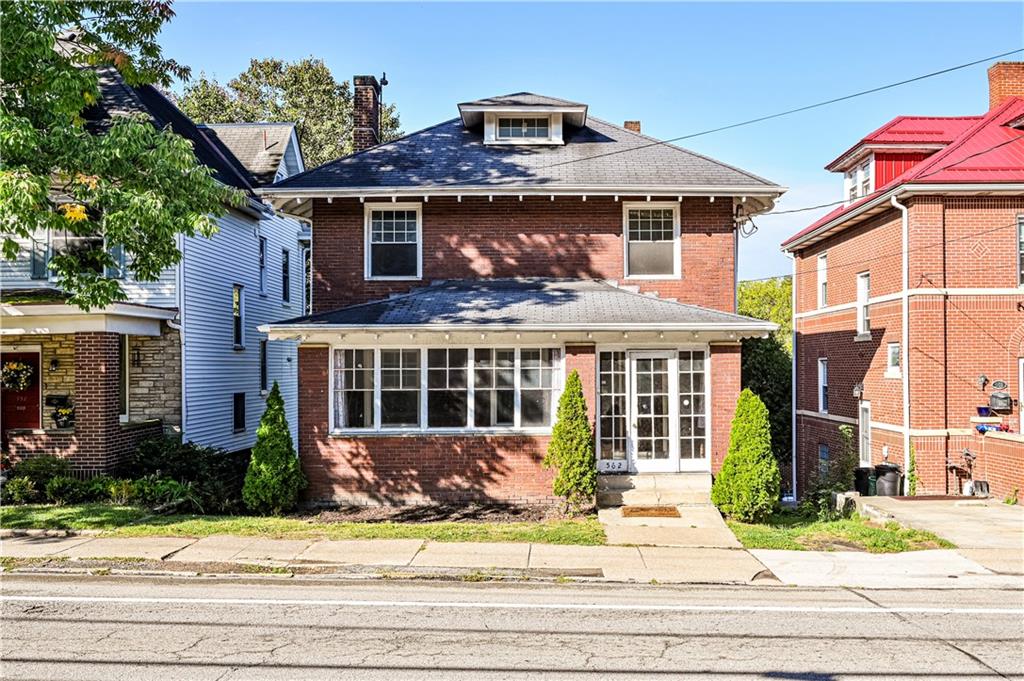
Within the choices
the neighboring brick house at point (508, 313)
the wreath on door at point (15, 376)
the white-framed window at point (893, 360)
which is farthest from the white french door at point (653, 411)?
the wreath on door at point (15, 376)

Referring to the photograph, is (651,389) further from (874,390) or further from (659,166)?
(874,390)

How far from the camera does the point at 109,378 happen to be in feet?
55.3

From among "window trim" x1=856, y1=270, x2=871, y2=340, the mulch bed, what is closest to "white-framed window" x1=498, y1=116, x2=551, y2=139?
the mulch bed

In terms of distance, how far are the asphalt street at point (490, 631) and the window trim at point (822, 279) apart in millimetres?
17418

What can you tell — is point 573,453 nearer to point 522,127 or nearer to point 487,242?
point 487,242

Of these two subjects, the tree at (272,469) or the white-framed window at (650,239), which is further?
the white-framed window at (650,239)

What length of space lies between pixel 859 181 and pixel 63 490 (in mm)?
21563

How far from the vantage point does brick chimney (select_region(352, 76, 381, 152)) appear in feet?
72.8

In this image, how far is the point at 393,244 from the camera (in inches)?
692

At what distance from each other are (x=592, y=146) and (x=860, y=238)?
876cm

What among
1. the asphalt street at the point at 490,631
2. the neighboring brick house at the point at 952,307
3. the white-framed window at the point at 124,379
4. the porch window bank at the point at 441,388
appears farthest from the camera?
the white-framed window at the point at 124,379

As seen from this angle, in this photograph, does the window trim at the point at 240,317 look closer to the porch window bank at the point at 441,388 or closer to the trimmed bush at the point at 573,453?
the porch window bank at the point at 441,388

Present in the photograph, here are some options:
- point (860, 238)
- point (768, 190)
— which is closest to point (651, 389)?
point (768, 190)

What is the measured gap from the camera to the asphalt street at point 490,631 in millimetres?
6805
